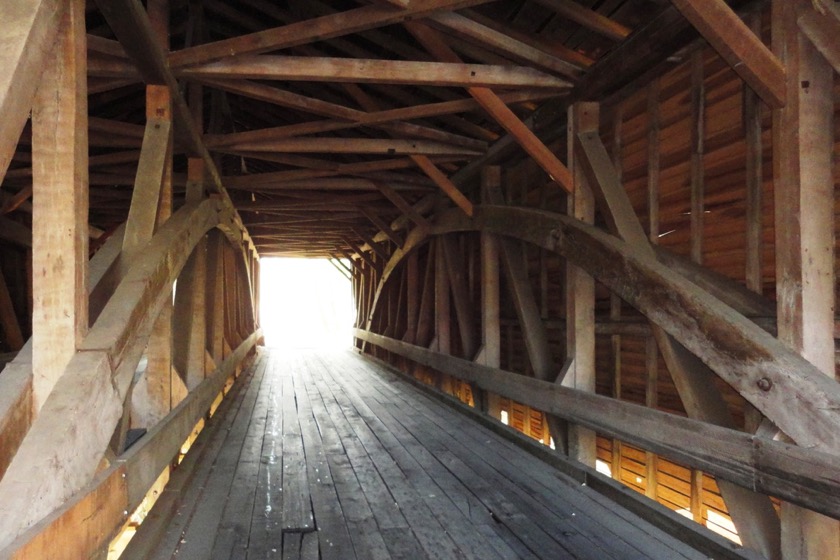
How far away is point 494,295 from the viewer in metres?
6.32

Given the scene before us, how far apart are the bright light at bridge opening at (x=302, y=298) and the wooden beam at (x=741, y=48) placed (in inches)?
1221

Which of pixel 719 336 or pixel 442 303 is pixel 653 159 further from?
pixel 442 303

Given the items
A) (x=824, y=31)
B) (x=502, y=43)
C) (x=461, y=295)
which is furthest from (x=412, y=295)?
(x=824, y=31)

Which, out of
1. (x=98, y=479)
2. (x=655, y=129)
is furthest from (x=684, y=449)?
(x=98, y=479)

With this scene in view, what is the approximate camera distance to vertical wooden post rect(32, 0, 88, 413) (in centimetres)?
221

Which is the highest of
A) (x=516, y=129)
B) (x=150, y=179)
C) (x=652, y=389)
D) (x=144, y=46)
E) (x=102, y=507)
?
(x=144, y=46)

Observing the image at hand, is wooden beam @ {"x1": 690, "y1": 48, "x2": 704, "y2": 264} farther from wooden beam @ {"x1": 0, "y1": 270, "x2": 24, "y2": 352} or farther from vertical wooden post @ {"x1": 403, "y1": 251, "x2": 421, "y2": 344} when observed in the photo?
wooden beam @ {"x1": 0, "y1": 270, "x2": 24, "y2": 352}

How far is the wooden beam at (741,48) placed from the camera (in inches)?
108

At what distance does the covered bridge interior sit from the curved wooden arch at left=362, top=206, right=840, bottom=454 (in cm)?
1

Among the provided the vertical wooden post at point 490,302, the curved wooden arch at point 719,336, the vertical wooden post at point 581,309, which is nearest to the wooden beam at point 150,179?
the curved wooden arch at point 719,336

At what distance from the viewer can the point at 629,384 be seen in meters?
4.46

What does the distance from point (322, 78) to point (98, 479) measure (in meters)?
3.13

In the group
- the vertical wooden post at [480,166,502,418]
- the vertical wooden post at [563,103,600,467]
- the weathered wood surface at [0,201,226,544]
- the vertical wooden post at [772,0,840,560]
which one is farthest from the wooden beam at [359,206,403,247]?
the vertical wooden post at [772,0,840,560]

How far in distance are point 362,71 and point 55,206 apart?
2.64 meters
